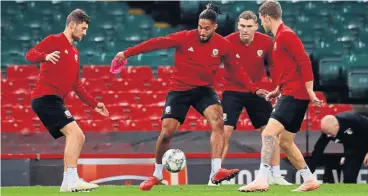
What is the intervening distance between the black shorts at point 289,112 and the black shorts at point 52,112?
221 centimetres

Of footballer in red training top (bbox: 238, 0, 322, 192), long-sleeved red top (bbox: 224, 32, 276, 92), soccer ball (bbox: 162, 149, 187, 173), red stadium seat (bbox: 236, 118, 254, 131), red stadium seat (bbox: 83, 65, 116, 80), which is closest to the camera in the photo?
footballer in red training top (bbox: 238, 0, 322, 192)

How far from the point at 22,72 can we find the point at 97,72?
4.61 feet

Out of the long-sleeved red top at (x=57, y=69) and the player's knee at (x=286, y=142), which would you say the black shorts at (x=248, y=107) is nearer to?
the player's knee at (x=286, y=142)

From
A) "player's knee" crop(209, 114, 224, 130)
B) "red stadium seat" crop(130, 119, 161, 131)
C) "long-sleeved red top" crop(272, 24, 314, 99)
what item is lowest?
"red stadium seat" crop(130, 119, 161, 131)

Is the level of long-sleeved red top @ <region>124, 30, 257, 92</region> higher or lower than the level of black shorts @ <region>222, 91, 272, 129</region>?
higher

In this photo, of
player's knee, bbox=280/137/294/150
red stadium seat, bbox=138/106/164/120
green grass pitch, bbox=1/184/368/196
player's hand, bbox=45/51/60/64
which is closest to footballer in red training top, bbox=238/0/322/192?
player's knee, bbox=280/137/294/150

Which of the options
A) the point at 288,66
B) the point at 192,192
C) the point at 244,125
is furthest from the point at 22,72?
the point at 288,66

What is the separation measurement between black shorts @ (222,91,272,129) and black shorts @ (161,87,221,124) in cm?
106

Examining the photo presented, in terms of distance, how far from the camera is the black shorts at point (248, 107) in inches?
422

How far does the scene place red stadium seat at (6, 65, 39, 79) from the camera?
15609 millimetres

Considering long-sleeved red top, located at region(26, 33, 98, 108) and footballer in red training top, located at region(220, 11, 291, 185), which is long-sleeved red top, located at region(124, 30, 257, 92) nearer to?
footballer in red training top, located at region(220, 11, 291, 185)

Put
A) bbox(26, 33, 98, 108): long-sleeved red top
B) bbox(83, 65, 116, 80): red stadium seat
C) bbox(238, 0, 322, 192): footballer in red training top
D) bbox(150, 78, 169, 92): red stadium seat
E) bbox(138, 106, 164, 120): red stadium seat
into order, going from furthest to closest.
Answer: bbox(83, 65, 116, 80): red stadium seat → bbox(150, 78, 169, 92): red stadium seat → bbox(138, 106, 164, 120): red stadium seat → bbox(26, 33, 98, 108): long-sleeved red top → bbox(238, 0, 322, 192): footballer in red training top

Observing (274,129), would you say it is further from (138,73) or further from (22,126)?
(138,73)

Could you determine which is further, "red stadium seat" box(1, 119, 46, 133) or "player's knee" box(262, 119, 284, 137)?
"red stadium seat" box(1, 119, 46, 133)
